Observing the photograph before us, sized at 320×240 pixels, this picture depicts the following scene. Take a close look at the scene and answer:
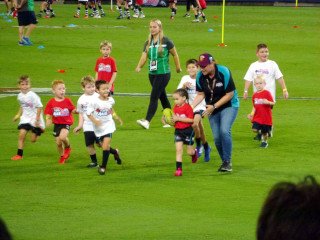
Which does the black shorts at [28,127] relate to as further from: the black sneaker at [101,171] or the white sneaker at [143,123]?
the white sneaker at [143,123]

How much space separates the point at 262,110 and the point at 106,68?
440 cm

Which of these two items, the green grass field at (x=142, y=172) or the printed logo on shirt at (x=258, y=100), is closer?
the green grass field at (x=142, y=172)

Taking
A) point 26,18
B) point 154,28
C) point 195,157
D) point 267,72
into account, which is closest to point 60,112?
point 195,157

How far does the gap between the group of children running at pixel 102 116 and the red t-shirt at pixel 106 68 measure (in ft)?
11.8

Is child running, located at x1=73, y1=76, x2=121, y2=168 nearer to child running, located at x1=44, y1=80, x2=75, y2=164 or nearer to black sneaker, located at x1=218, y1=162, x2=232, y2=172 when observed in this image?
child running, located at x1=44, y1=80, x2=75, y2=164

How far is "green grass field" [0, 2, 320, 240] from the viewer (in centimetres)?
1201

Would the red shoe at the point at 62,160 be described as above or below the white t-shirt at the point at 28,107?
below

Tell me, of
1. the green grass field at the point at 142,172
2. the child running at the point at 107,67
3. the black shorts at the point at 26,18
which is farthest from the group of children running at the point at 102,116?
the black shorts at the point at 26,18

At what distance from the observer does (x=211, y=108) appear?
1516 centimetres

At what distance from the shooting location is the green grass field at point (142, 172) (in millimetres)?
12008

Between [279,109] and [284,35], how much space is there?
62.7ft

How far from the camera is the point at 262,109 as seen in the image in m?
19.1

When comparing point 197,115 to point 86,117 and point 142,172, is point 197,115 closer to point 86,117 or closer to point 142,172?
point 142,172

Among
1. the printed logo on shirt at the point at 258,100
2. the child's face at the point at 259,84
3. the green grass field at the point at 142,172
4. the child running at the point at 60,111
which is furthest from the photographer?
the child's face at the point at 259,84
